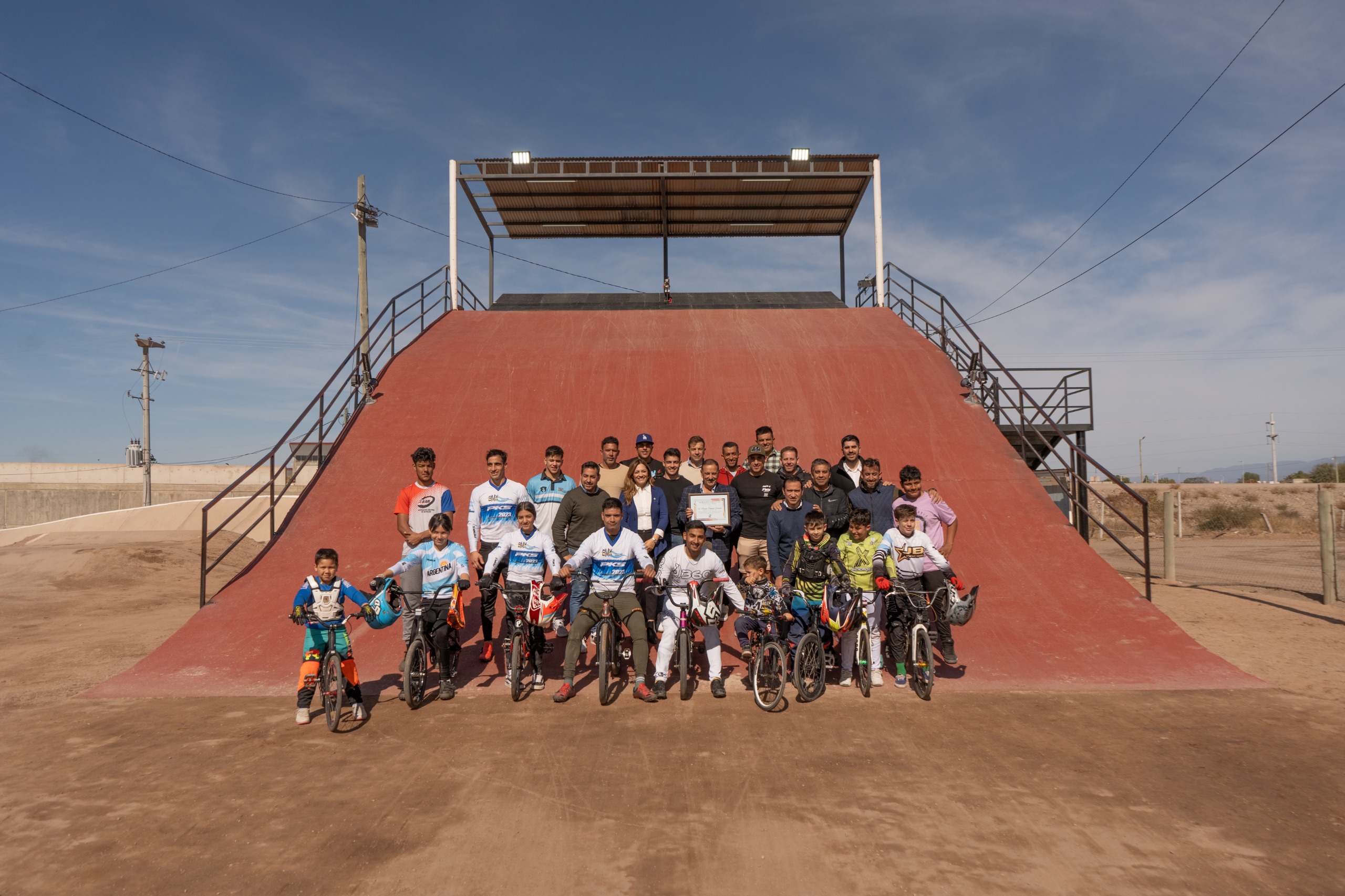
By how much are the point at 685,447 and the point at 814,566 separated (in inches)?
162

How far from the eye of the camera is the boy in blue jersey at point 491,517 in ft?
20.7

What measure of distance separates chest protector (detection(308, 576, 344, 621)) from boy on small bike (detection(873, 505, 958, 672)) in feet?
14.0

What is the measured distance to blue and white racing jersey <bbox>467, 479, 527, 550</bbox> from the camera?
20.8ft

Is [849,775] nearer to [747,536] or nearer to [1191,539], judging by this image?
[747,536]

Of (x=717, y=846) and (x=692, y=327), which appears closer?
(x=717, y=846)

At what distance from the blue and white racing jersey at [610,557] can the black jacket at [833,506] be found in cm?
74

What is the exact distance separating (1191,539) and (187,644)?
29952 mm

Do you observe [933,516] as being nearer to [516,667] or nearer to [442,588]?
[516,667]

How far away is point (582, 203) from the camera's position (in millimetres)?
17406

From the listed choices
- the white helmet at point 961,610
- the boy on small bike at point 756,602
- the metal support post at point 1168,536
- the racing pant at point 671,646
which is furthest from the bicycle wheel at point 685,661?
the metal support post at point 1168,536

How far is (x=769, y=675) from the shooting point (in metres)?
5.67

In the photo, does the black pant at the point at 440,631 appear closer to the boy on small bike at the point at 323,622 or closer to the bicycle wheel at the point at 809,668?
the boy on small bike at the point at 323,622

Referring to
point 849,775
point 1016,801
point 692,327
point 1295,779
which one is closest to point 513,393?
point 692,327

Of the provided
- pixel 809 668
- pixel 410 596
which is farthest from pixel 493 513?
pixel 809 668
